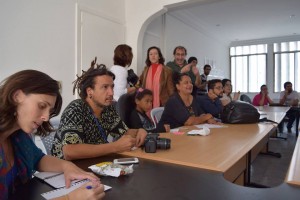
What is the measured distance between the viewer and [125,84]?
2996 millimetres

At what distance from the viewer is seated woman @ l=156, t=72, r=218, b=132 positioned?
2391 mm

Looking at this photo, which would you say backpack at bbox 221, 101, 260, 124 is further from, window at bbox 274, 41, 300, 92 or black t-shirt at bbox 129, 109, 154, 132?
window at bbox 274, 41, 300, 92

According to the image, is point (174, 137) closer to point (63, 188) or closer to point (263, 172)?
point (63, 188)

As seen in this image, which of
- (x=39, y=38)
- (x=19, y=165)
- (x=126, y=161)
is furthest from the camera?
(x=39, y=38)

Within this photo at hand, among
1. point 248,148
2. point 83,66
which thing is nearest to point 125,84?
point 83,66

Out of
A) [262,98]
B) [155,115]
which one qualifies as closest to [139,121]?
[155,115]

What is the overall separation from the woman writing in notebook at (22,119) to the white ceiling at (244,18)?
4.05m

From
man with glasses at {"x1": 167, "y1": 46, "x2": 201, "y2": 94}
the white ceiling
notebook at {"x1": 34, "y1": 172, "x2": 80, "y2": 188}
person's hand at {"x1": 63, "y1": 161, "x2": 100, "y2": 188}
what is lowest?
notebook at {"x1": 34, "y1": 172, "x2": 80, "y2": 188}

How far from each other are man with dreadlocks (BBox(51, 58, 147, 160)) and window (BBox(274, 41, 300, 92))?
28.2 ft

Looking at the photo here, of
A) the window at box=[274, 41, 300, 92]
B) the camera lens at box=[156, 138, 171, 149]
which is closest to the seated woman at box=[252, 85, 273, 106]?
the window at box=[274, 41, 300, 92]

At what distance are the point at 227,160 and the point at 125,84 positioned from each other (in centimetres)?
200

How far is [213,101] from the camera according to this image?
117 inches

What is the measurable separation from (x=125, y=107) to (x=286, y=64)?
8320 mm

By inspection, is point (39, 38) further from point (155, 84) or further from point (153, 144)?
point (153, 144)
